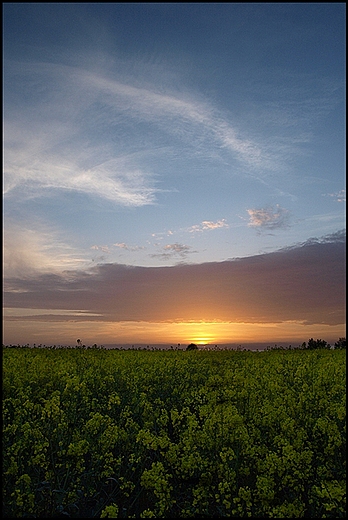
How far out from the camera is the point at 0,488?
6.91 metres

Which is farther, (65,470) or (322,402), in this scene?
(322,402)

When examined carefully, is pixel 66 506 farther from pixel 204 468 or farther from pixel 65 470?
pixel 204 468

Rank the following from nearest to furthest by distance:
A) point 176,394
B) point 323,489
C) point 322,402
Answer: point 323,489, point 322,402, point 176,394

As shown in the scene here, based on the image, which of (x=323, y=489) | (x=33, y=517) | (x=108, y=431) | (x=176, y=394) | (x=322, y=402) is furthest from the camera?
Answer: (x=176, y=394)

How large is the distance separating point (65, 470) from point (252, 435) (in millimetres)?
3118

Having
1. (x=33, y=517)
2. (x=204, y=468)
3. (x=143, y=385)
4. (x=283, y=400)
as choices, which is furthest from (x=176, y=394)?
(x=33, y=517)

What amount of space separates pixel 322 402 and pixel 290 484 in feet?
7.09

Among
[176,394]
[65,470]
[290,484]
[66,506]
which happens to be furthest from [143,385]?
[290,484]

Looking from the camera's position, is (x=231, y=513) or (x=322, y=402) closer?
(x=231, y=513)

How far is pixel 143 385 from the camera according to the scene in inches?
449

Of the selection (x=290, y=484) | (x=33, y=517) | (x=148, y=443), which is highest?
(x=148, y=443)

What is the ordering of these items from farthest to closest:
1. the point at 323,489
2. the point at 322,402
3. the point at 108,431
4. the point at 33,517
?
the point at 322,402 < the point at 108,431 < the point at 33,517 < the point at 323,489

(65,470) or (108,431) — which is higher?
(108,431)

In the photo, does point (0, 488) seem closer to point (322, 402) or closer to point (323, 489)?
point (323, 489)
